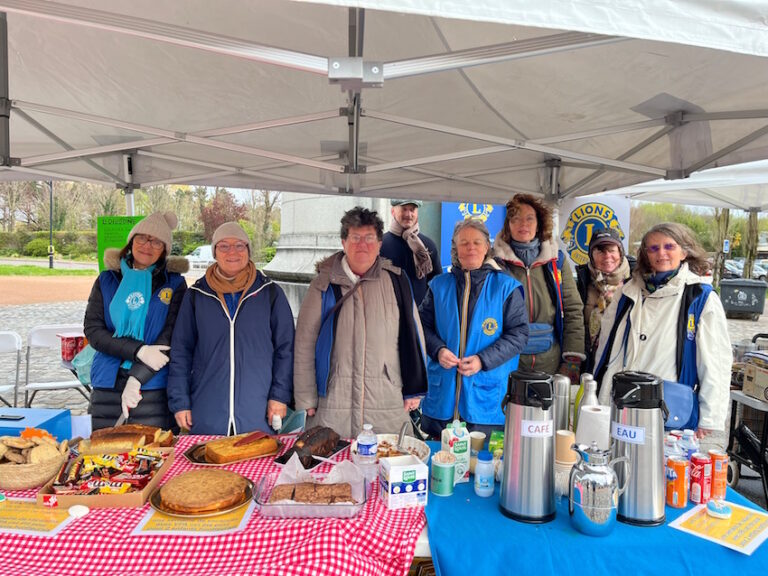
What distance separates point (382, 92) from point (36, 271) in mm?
31744

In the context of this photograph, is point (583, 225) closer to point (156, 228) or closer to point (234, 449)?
point (156, 228)

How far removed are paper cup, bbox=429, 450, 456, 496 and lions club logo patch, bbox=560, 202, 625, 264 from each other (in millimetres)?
3549

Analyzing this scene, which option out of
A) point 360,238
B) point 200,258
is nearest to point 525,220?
point 360,238

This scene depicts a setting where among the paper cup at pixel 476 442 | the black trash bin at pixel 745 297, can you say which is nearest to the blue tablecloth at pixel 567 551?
the paper cup at pixel 476 442

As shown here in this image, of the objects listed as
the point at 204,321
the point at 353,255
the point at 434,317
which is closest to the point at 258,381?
the point at 204,321

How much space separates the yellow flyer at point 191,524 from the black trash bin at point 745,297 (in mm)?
17003

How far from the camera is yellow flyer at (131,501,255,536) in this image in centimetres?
145

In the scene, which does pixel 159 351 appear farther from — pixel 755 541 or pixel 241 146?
pixel 755 541

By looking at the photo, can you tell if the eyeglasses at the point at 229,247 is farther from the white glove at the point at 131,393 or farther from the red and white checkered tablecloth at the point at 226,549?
the red and white checkered tablecloth at the point at 226,549

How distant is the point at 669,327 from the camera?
2.46 meters

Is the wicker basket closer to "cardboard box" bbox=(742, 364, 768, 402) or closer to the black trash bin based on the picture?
"cardboard box" bbox=(742, 364, 768, 402)

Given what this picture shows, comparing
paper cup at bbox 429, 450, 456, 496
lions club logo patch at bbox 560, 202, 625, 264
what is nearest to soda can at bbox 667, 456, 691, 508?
paper cup at bbox 429, 450, 456, 496

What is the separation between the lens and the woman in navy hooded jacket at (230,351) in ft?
8.36

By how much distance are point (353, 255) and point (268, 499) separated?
129cm
